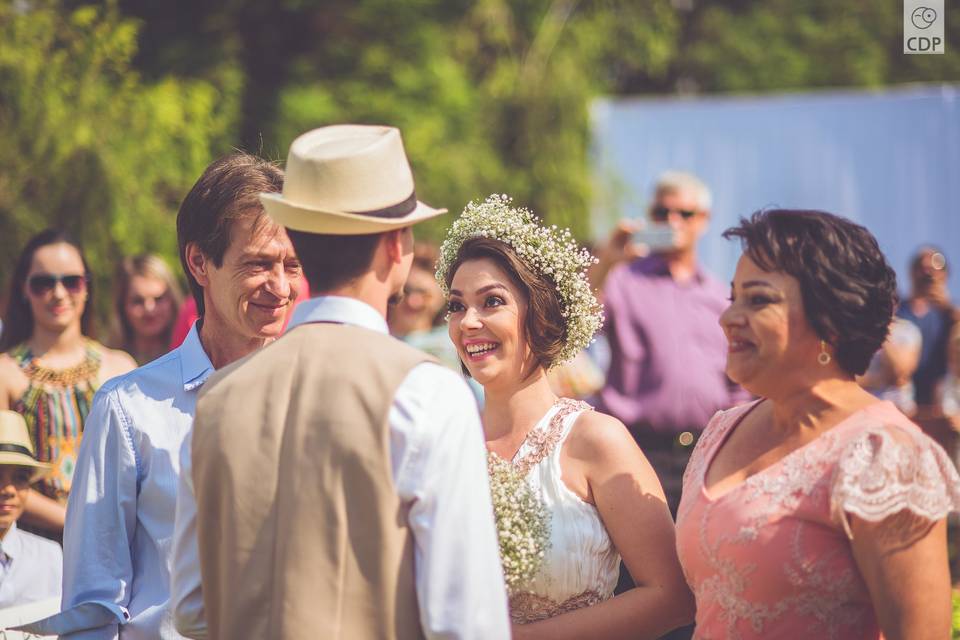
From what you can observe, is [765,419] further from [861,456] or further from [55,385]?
[55,385]

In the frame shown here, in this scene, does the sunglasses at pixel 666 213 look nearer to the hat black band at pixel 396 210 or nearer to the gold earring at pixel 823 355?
the gold earring at pixel 823 355

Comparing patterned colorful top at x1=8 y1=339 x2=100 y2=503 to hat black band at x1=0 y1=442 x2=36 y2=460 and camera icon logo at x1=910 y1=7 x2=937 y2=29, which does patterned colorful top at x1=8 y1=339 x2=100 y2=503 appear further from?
camera icon logo at x1=910 y1=7 x2=937 y2=29

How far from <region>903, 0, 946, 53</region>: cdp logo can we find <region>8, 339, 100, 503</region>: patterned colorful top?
14.5ft

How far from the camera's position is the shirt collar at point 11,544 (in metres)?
4.28

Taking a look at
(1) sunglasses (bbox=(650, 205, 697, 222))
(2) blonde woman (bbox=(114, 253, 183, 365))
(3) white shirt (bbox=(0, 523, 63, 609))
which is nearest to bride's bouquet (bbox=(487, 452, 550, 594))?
(3) white shirt (bbox=(0, 523, 63, 609))

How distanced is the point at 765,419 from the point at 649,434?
3951 millimetres

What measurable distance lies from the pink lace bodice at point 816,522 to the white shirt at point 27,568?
263 cm

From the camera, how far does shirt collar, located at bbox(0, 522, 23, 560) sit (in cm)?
428

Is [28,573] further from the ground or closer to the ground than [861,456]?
closer to the ground

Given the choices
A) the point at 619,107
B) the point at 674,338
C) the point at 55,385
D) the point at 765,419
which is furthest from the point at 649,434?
the point at 619,107

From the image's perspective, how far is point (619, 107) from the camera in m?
11.9

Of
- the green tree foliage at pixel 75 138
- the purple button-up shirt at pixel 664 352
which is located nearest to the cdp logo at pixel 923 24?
the purple button-up shirt at pixel 664 352

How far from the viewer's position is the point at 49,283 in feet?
17.4

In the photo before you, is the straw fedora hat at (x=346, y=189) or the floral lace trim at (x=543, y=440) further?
the floral lace trim at (x=543, y=440)
